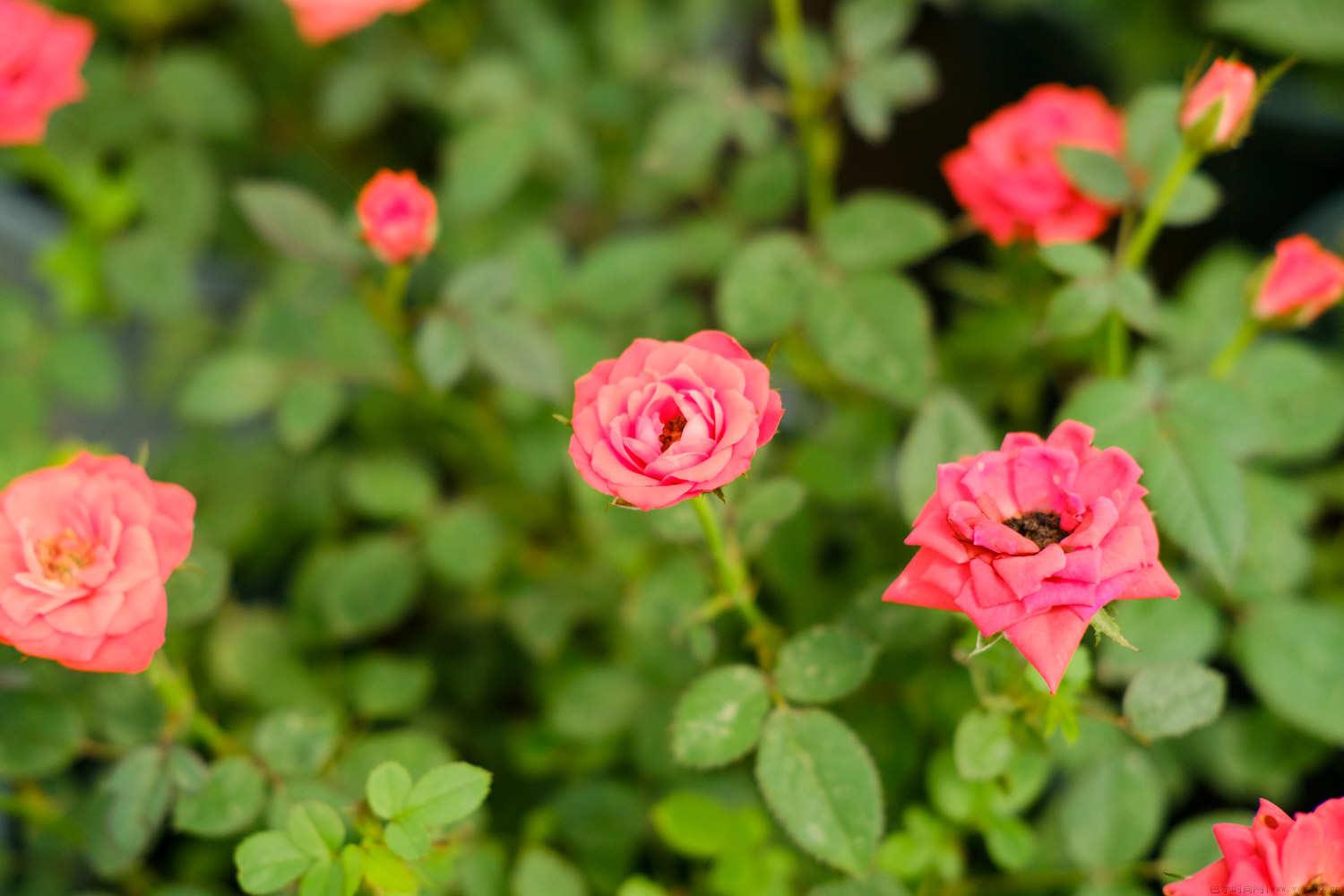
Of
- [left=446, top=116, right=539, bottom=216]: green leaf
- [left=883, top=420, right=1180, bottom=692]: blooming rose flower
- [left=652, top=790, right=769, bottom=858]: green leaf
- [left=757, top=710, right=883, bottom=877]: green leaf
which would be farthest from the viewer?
[left=446, top=116, right=539, bottom=216]: green leaf

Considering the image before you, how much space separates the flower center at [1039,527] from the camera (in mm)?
437

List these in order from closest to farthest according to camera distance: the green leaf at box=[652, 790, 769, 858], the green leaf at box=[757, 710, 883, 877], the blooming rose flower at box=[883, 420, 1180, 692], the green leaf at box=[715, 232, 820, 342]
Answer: the blooming rose flower at box=[883, 420, 1180, 692]
the green leaf at box=[757, 710, 883, 877]
the green leaf at box=[652, 790, 769, 858]
the green leaf at box=[715, 232, 820, 342]

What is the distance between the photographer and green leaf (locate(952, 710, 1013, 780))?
51 centimetres

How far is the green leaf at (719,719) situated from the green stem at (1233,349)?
367mm

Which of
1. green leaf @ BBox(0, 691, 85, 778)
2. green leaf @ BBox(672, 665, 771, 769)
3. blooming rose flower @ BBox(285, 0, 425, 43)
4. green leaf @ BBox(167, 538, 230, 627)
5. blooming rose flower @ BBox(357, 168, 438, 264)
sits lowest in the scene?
green leaf @ BBox(672, 665, 771, 769)

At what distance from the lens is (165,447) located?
3.37 ft

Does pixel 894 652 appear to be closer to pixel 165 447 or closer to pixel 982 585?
pixel 982 585

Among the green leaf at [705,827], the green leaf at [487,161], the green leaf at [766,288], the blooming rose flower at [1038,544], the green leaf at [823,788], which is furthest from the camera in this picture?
the green leaf at [487,161]

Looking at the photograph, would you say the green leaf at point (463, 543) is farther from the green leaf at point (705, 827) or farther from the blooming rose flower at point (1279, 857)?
the blooming rose flower at point (1279, 857)

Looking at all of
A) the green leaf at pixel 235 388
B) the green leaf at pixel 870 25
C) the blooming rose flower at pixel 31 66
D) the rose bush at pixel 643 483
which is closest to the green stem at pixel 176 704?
the rose bush at pixel 643 483

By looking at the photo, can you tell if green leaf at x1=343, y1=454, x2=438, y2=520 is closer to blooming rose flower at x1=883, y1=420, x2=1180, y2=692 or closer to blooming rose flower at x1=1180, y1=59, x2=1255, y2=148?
blooming rose flower at x1=883, y1=420, x2=1180, y2=692

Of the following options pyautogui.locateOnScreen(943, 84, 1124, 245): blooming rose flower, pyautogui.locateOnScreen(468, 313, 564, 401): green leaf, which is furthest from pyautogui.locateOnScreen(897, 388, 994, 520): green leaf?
pyautogui.locateOnScreen(468, 313, 564, 401): green leaf

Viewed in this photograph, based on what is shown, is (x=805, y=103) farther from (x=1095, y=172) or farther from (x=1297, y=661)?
(x=1297, y=661)

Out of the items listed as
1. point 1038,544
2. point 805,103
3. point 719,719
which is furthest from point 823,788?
point 805,103
